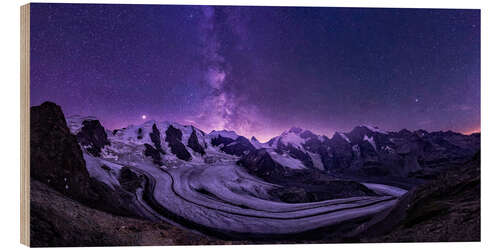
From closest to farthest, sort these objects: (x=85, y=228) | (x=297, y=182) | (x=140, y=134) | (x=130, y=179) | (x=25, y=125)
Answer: (x=85, y=228), (x=25, y=125), (x=130, y=179), (x=140, y=134), (x=297, y=182)

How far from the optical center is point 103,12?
20.3 ft

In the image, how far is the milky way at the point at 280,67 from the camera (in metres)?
6.30

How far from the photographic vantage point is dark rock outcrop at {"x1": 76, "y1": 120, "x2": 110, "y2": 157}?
5.98 metres

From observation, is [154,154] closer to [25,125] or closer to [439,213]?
[25,125]

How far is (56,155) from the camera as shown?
5.79m

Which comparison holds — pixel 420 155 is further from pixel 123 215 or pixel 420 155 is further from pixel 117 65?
pixel 117 65

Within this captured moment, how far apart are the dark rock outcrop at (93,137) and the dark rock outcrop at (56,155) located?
14 centimetres

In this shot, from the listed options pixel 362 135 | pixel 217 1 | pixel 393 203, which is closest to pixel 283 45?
pixel 217 1

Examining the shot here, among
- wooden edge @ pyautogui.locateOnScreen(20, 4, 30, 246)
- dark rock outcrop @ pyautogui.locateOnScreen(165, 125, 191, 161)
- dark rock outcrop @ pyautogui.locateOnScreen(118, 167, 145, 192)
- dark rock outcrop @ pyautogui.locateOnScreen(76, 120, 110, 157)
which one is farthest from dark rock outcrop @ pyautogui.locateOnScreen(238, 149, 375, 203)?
wooden edge @ pyautogui.locateOnScreen(20, 4, 30, 246)

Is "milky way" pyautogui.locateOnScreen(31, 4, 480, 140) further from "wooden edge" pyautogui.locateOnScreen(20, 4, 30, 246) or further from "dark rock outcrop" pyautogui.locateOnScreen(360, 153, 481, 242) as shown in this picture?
"dark rock outcrop" pyautogui.locateOnScreen(360, 153, 481, 242)

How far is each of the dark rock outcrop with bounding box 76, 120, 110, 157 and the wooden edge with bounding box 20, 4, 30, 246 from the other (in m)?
0.86

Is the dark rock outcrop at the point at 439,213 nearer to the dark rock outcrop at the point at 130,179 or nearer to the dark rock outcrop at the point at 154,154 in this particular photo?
the dark rock outcrop at the point at 154,154

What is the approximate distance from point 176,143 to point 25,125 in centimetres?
263

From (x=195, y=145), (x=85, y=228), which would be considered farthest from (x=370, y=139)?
(x=85, y=228)
